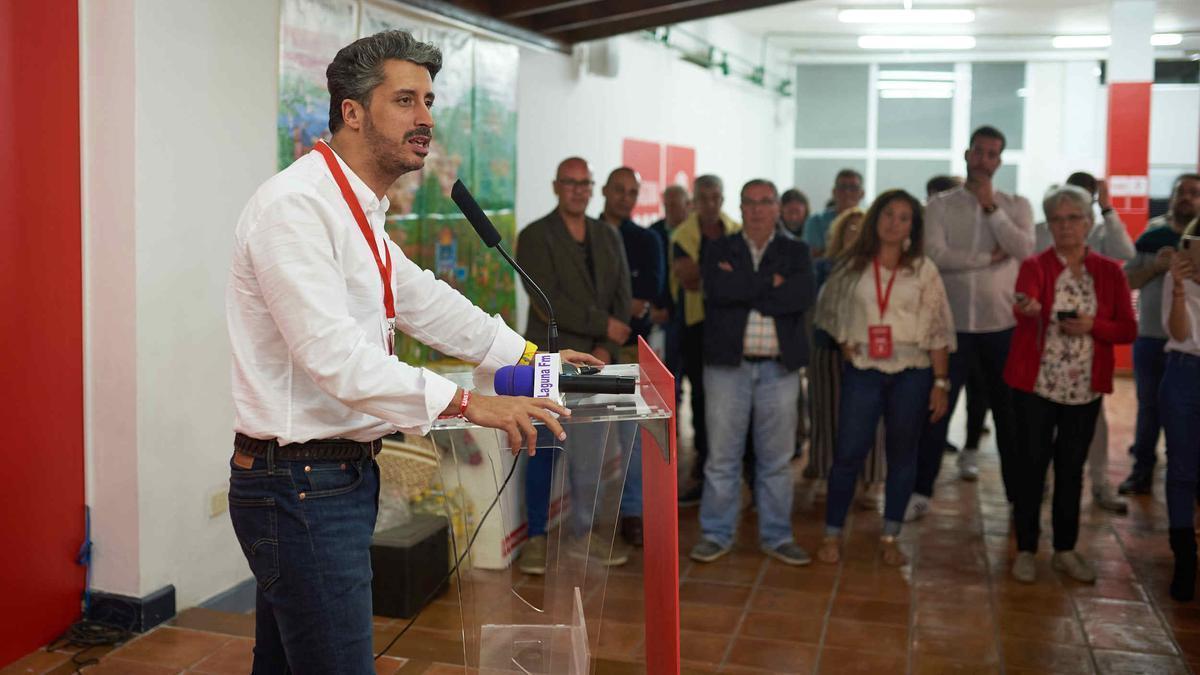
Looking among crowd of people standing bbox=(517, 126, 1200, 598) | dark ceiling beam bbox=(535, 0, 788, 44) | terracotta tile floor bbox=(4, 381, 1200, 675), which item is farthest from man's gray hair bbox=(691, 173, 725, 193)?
terracotta tile floor bbox=(4, 381, 1200, 675)

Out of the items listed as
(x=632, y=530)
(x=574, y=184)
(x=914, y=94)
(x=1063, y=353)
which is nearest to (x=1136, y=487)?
(x=1063, y=353)

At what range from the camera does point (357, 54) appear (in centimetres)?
203

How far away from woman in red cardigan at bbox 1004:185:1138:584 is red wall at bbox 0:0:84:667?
340cm

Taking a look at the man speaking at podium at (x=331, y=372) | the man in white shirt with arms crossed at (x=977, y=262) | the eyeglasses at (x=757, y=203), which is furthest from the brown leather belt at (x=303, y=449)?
the man in white shirt with arms crossed at (x=977, y=262)

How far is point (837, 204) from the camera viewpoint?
7.32m

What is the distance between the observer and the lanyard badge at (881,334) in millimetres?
4676

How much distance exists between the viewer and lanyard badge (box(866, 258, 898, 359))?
468cm

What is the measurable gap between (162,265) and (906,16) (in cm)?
940

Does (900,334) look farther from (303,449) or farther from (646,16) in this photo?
(303,449)

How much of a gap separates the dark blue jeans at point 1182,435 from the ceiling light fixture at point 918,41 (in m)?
8.90

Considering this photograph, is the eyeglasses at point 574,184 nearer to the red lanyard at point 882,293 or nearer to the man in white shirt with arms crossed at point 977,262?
the red lanyard at point 882,293

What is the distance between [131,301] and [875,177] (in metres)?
12.1

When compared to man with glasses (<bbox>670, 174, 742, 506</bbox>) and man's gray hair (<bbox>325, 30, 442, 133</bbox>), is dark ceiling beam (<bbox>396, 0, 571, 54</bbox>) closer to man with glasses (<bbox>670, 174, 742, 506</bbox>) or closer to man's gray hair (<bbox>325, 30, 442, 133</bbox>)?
man with glasses (<bbox>670, 174, 742, 506</bbox>)

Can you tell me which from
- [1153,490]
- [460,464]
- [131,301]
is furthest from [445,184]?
[1153,490]
